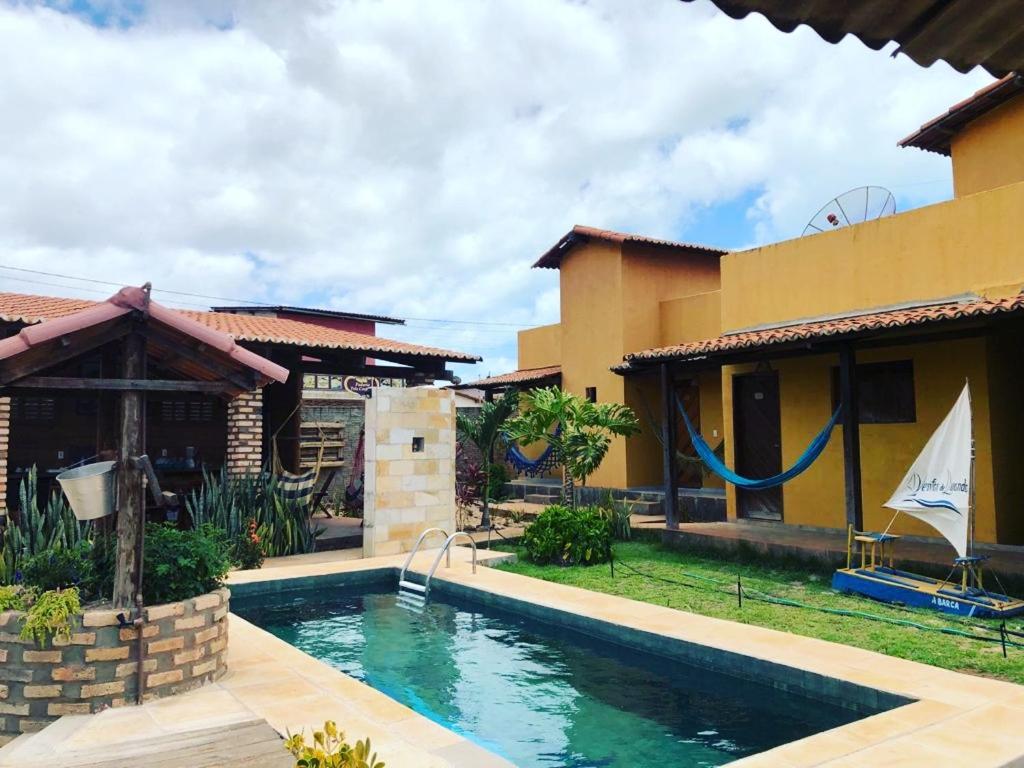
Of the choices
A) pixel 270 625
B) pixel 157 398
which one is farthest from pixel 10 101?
pixel 270 625

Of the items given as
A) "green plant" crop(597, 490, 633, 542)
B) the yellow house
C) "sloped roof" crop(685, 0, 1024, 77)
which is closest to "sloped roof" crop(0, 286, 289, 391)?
"sloped roof" crop(685, 0, 1024, 77)

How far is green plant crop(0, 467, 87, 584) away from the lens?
7.35 meters

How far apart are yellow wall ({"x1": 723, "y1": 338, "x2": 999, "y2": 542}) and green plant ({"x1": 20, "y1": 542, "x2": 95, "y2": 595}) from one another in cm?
926

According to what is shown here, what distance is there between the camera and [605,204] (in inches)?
917

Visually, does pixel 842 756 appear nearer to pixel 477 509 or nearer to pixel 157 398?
pixel 157 398

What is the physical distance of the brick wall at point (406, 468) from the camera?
1038 cm

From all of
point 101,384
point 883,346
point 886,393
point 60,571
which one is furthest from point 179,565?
point 886,393

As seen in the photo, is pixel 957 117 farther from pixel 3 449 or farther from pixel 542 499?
pixel 3 449

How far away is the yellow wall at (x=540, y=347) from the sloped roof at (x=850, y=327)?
8890 millimetres

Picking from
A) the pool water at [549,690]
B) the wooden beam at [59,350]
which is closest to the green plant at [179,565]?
the wooden beam at [59,350]

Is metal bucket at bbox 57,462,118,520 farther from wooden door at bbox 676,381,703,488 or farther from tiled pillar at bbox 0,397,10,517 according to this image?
wooden door at bbox 676,381,703,488

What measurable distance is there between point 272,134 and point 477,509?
842cm

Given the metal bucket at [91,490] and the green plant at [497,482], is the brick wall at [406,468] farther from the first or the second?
the green plant at [497,482]

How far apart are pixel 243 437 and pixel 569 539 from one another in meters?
4.65
